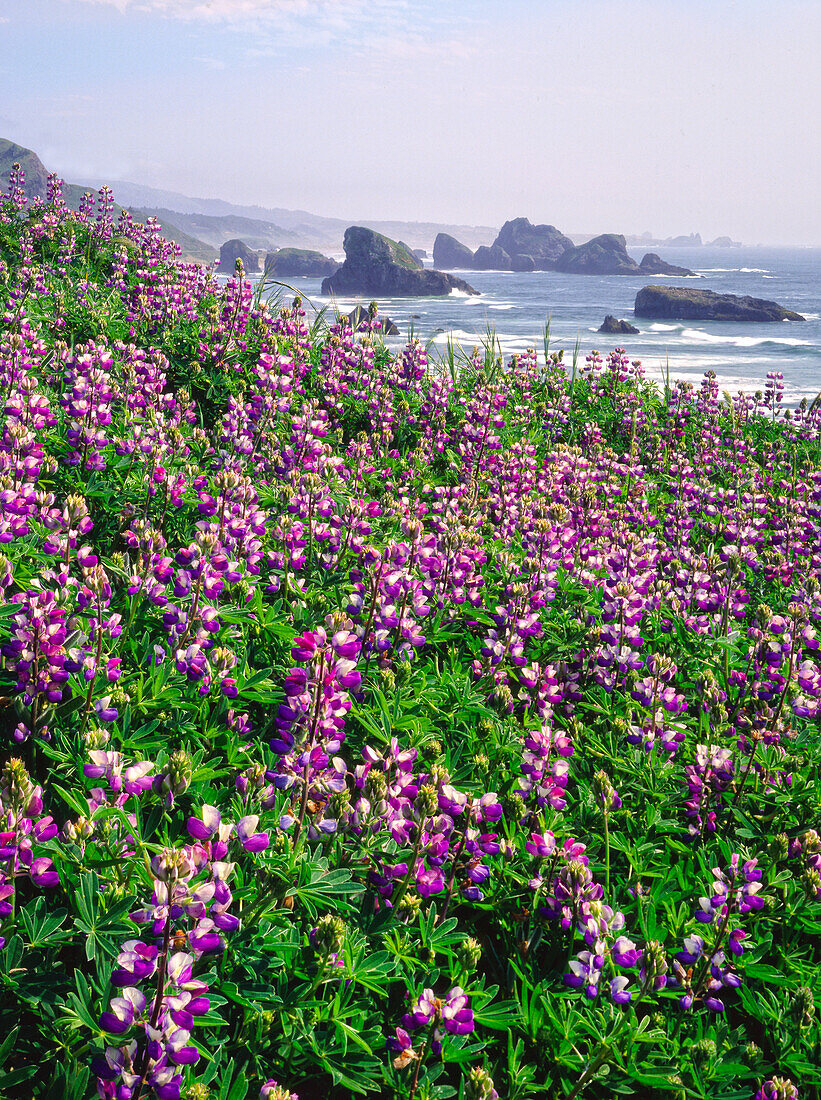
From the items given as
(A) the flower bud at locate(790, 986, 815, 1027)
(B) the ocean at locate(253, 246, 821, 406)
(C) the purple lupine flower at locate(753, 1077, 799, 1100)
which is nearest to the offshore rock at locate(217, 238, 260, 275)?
(B) the ocean at locate(253, 246, 821, 406)

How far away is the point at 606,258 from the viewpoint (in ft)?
584

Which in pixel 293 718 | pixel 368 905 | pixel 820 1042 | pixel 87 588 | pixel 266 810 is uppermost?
pixel 87 588

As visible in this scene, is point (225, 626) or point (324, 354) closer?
point (225, 626)

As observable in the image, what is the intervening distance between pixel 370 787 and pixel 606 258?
19600 centimetres

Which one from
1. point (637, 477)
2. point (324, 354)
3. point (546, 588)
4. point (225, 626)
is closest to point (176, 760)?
point (225, 626)

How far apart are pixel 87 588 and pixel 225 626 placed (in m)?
0.75

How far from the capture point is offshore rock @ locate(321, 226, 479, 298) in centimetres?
11256

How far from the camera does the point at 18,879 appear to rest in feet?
7.53

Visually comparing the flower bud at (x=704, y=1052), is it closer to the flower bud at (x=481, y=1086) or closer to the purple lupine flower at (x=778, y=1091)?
the purple lupine flower at (x=778, y=1091)

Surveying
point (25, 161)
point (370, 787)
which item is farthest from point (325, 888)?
point (25, 161)

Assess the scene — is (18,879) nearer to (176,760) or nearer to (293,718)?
(176,760)

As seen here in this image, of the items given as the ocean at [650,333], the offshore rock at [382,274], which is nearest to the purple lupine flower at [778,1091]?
the ocean at [650,333]

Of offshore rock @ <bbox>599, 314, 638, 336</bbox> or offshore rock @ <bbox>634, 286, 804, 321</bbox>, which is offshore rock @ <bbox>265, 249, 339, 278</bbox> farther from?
offshore rock @ <bbox>599, 314, 638, 336</bbox>

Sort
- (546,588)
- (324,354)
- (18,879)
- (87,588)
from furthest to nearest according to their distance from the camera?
(324,354) < (546,588) < (87,588) < (18,879)
